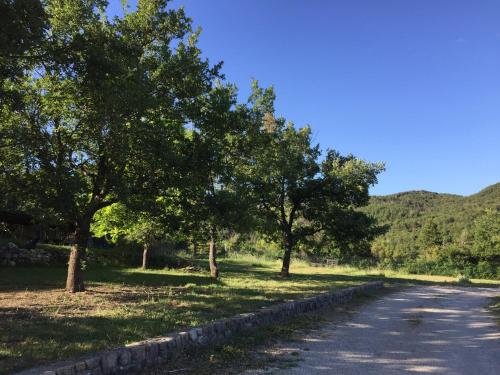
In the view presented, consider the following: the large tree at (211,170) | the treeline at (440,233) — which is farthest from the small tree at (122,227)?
the treeline at (440,233)

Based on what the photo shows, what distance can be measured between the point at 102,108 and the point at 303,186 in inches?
625

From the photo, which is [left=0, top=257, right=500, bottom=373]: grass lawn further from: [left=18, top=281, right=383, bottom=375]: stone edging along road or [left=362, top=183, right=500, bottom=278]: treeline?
[left=362, top=183, right=500, bottom=278]: treeline

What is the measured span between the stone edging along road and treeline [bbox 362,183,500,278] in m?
20.3

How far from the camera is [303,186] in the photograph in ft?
79.5

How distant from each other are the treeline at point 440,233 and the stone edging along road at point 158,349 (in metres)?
20.3

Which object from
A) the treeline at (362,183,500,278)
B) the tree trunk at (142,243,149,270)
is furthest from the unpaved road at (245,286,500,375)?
the treeline at (362,183,500,278)

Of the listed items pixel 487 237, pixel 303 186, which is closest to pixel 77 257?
pixel 303 186

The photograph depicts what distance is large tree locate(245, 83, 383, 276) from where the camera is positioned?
23609 mm

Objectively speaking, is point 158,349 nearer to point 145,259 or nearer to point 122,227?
point 122,227

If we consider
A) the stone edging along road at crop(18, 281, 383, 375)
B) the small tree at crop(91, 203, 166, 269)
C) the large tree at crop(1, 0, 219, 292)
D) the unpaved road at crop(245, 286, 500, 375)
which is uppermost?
the large tree at crop(1, 0, 219, 292)

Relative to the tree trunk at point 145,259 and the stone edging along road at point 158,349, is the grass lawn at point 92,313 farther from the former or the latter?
the tree trunk at point 145,259

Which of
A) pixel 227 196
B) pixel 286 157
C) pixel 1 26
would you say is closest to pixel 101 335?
pixel 1 26

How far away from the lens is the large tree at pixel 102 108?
9438 millimetres

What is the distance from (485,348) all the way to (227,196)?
7681 millimetres
